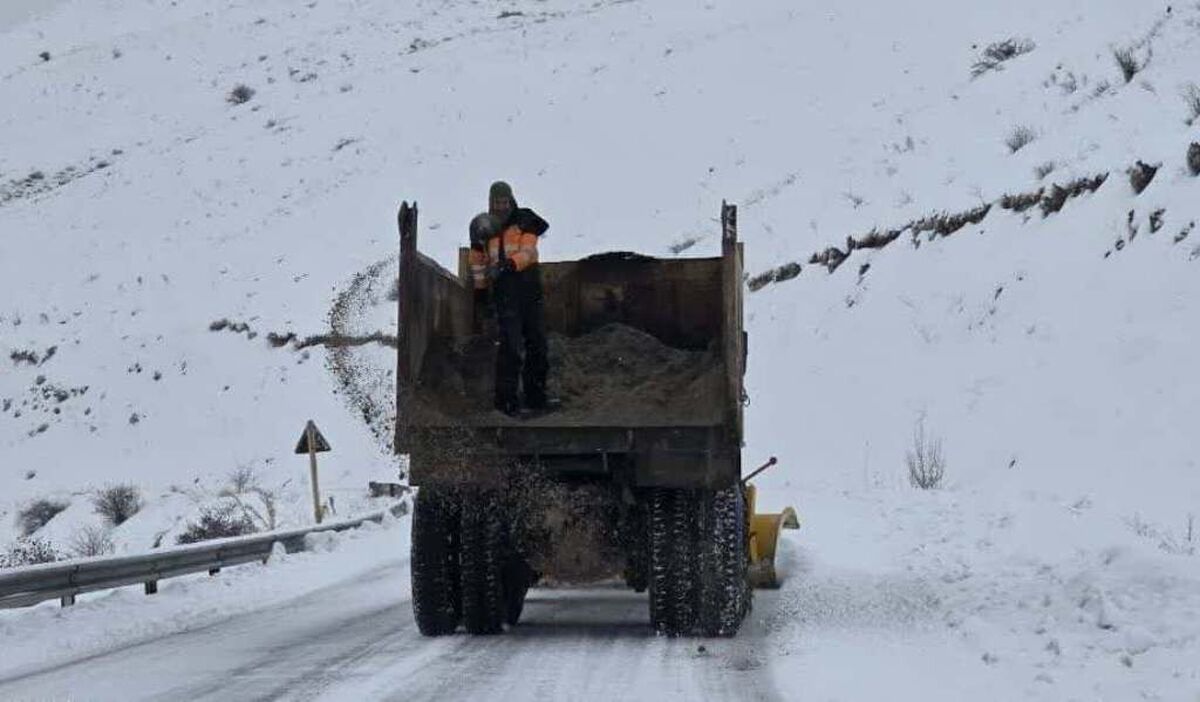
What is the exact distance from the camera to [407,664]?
7.70m

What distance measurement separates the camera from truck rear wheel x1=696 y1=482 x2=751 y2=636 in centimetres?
834

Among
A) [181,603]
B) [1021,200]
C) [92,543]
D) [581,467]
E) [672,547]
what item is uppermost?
[1021,200]

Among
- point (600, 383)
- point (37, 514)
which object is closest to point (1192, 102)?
point (600, 383)

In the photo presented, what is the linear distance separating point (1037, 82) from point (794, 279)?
332 inches

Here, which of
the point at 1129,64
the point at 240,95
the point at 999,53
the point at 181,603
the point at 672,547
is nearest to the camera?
the point at 672,547

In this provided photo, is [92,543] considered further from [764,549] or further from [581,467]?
[581,467]

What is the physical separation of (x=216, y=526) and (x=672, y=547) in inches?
477

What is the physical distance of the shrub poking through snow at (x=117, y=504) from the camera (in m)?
24.1

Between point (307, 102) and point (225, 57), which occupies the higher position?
point (225, 57)

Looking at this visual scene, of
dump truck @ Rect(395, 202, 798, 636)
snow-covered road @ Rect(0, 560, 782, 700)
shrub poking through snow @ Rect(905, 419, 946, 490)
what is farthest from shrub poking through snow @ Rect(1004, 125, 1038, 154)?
dump truck @ Rect(395, 202, 798, 636)

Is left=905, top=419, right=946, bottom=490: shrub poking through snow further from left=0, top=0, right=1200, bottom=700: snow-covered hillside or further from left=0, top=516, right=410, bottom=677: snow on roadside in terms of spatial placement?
left=0, top=516, right=410, bottom=677: snow on roadside

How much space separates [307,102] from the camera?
172 feet

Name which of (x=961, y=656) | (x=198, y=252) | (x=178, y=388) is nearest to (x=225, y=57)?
(x=198, y=252)

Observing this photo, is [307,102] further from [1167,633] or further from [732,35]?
[1167,633]
